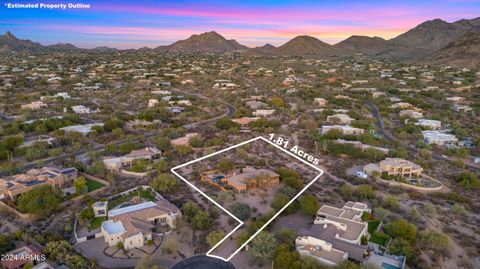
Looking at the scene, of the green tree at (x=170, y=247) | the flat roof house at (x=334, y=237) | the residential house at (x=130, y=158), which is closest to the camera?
the flat roof house at (x=334, y=237)

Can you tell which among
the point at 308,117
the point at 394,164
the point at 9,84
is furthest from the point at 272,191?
the point at 9,84

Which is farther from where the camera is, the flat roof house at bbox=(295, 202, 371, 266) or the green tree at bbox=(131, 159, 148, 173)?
the green tree at bbox=(131, 159, 148, 173)

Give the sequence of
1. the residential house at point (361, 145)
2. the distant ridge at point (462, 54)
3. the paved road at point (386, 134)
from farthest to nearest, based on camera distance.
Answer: the distant ridge at point (462, 54)
the residential house at point (361, 145)
the paved road at point (386, 134)

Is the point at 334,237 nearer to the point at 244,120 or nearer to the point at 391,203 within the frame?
the point at 391,203

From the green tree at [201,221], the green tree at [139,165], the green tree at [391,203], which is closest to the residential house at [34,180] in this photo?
the green tree at [139,165]

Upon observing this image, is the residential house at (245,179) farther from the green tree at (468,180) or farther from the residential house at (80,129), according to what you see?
the residential house at (80,129)

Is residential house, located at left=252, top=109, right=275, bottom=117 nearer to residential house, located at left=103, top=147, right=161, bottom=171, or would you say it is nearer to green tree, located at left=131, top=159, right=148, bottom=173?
residential house, located at left=103, top=147, right=161, bottom=171

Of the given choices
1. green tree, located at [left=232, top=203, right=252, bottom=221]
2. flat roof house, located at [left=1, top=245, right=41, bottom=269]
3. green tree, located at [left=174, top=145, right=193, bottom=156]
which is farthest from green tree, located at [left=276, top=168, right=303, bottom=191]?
flat roof house, located at [left=1, top=245, right=41, bottom=269]
